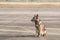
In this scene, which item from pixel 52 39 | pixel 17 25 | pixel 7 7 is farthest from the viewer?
pixel 7 7

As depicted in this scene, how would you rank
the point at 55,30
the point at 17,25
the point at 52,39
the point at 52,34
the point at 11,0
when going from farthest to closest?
the point at 11,0, the point at 17,25, the point at 55,30, the point at 52,34, the point at 52,39

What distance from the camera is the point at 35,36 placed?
8.77 meters

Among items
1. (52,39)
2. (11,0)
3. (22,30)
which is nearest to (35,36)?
(52,39)

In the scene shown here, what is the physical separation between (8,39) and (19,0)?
14.9 m

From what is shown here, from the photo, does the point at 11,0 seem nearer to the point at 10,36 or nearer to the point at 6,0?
the point at 6,0

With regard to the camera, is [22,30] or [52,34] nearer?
[52,34]

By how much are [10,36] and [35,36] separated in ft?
2.75

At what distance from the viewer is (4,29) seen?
10367mm

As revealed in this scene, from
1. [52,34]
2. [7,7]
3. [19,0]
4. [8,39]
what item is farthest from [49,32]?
[19,0]

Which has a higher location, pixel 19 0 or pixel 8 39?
pixel 8 39

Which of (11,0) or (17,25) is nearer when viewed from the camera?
(17,25)

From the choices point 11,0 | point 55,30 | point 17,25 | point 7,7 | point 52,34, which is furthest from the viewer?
point 11,0

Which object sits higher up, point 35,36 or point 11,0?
point 35,36

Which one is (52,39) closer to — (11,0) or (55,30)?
(55,30)
